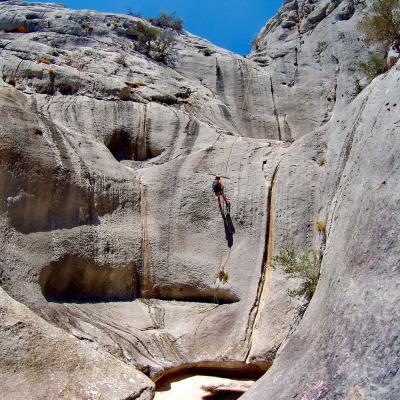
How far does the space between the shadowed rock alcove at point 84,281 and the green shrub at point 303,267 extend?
3934 millimetres

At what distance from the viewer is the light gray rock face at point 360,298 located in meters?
7.14

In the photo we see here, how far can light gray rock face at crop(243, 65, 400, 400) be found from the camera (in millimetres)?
7141

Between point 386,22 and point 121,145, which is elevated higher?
point 386,22

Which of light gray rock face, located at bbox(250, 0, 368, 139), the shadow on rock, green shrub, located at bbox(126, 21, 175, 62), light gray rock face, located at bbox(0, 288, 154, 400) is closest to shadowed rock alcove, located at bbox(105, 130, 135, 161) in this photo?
the shadow on rock

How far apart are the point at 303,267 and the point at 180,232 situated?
4.00 metres

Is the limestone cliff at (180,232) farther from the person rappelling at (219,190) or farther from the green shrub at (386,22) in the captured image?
the green shrub at (386,22)

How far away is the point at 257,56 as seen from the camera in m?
31.5

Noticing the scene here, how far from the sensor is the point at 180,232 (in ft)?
52.9

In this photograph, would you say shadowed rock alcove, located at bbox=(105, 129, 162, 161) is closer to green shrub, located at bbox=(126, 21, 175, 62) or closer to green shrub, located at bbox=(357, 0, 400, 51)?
green shrub, located at bbox=(357, 0, 400, 51)

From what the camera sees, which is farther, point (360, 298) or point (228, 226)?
point (228, 226)

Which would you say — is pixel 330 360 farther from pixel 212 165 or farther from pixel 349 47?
pixel 349 47

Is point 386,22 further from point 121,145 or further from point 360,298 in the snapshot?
A: point 360,298

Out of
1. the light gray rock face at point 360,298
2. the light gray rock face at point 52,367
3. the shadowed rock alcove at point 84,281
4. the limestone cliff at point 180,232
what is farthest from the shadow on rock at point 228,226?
the light gray rock face at point 52,367

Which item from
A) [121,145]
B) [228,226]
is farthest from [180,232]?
[121,145]
